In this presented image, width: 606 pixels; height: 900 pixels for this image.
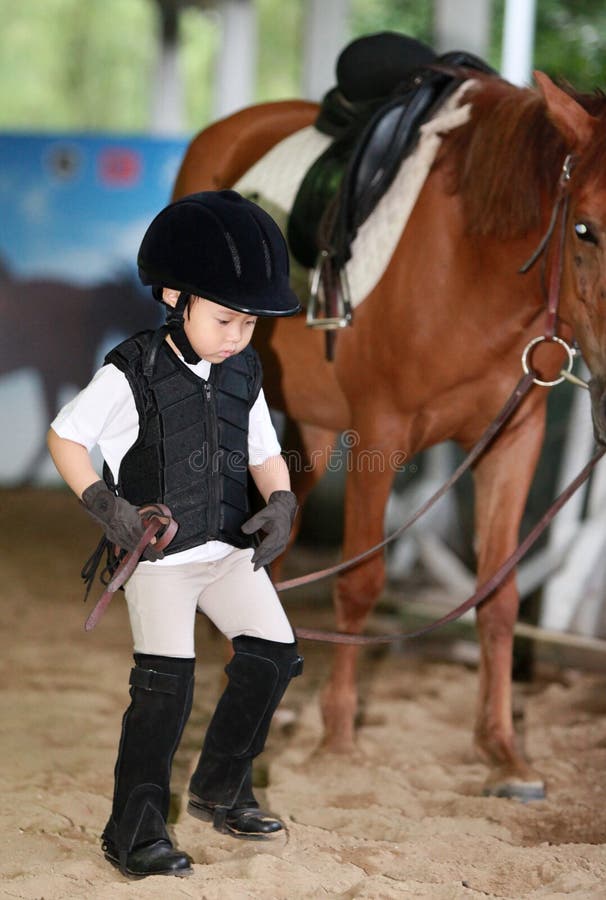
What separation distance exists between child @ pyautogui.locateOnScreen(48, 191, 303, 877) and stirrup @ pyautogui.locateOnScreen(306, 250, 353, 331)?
969 millimetres

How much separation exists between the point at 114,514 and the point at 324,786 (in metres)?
1.27

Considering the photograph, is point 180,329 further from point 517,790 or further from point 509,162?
point 517,790

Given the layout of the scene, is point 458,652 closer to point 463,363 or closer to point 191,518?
point 463,363

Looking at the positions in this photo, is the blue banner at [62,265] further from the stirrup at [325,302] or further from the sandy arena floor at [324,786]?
the stirrup at [325,302]

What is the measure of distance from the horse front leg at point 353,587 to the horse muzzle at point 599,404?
2.48 feet

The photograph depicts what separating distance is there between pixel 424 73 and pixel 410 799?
2.03 m

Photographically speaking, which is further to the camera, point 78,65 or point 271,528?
point 78,65

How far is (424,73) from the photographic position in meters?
3.38

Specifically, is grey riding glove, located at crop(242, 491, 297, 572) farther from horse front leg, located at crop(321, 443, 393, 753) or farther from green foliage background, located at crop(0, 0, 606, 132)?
green foliage background, located at crop(0, 0, 606, 132)

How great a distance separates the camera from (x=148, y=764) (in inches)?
87.6

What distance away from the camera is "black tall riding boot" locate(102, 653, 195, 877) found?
7.25 feet

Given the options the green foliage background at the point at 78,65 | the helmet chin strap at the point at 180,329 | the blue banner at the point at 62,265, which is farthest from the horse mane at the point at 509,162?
the green foliage background at the point at 78,65

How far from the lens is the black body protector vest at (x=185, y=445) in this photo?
2211 mm

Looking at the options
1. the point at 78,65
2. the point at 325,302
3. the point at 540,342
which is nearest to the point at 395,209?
the point at 325,302
